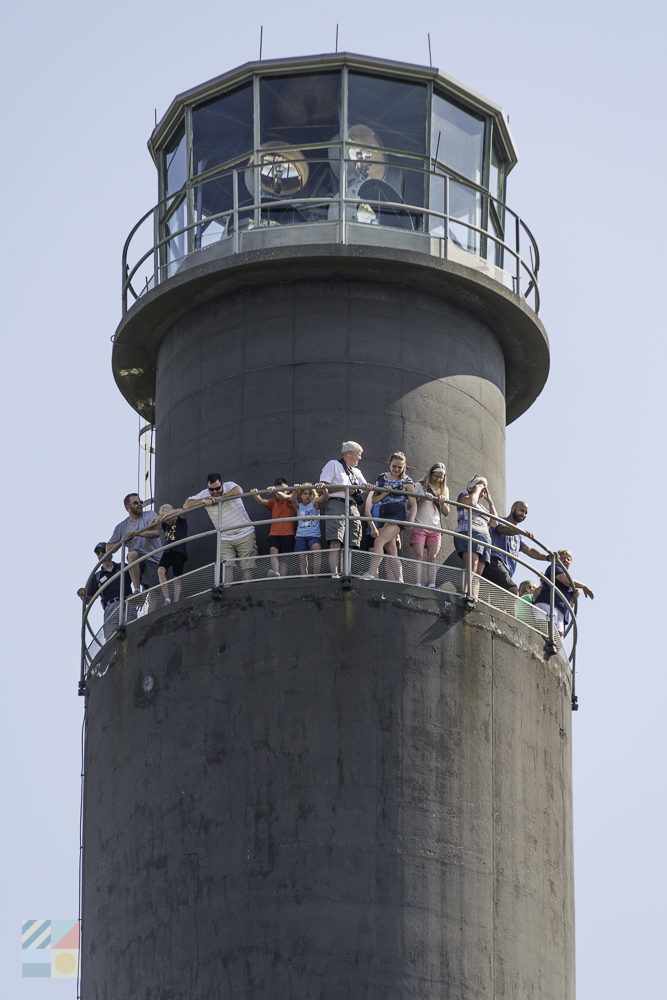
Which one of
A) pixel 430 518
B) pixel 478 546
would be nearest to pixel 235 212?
pixel 430 518

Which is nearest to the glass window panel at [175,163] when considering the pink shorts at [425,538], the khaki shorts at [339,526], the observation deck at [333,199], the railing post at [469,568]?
the observation deck at [333,199]

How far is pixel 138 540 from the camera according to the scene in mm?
40594

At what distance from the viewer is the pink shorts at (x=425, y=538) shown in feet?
129

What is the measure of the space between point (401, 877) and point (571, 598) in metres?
6.00

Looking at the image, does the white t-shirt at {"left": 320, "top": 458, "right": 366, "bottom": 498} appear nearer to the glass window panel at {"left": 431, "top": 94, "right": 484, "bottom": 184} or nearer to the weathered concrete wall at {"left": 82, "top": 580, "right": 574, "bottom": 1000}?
the weathered concrete wall at {"left": 82, "top": 580, "right": 574, "bottom": 1000}

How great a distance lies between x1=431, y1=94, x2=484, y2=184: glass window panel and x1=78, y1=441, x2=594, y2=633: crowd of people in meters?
6.02

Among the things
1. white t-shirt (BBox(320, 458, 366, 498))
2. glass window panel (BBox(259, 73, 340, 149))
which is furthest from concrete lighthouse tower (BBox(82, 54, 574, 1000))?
white t-shirt (BBox(320, 458, 366, 498))

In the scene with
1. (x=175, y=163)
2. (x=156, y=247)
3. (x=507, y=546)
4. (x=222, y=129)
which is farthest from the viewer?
(x=175, y=163)

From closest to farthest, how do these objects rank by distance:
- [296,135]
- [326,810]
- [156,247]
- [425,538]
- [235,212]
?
[326,810]
[425,538]
[235,212]
[296,135]
[156,247]

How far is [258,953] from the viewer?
121 ft

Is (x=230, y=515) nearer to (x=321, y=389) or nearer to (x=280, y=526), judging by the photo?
(x=280, y=526)

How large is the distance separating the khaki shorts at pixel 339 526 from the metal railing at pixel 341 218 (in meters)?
5.01

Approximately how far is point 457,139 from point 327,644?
9.96m

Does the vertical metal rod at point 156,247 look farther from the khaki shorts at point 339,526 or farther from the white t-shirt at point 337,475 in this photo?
the khaki shorts at point 339,526
